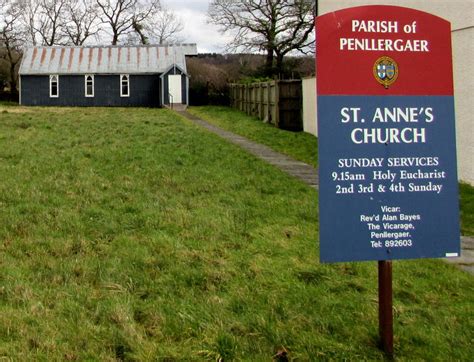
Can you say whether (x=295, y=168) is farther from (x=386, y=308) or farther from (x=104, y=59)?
A: (x=104, y=59)

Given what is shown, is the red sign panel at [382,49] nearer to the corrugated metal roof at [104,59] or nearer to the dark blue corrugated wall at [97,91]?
the corrugated metal roof at [104,59]

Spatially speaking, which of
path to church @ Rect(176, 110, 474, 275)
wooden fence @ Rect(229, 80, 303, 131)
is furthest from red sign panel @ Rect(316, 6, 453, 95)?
wooden fence @ Rect(229, 80, 303, 131)

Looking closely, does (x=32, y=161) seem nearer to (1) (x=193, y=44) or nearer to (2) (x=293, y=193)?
(2) (x=293, y=193)

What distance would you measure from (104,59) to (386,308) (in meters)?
41.8

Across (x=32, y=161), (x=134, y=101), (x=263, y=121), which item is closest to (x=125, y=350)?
(x=32, y=161)

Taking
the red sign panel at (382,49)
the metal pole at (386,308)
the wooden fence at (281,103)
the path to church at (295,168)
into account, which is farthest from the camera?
the wooden fence at (281,103)

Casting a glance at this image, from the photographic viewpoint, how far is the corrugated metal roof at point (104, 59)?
41.6 meters

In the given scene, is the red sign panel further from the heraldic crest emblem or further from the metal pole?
the metal pole

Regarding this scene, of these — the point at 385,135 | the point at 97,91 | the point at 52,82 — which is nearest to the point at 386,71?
the point at 385,135

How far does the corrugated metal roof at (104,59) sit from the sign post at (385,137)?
38.5m

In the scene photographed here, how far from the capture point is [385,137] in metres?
3.34

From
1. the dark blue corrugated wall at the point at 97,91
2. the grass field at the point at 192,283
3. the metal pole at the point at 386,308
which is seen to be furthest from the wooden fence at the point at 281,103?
the dark blue corrugated wall at the point at 97,91

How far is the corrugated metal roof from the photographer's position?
41562 millimetres

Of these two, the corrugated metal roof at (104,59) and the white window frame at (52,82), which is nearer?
the corrugated metal roof at (104,59)
